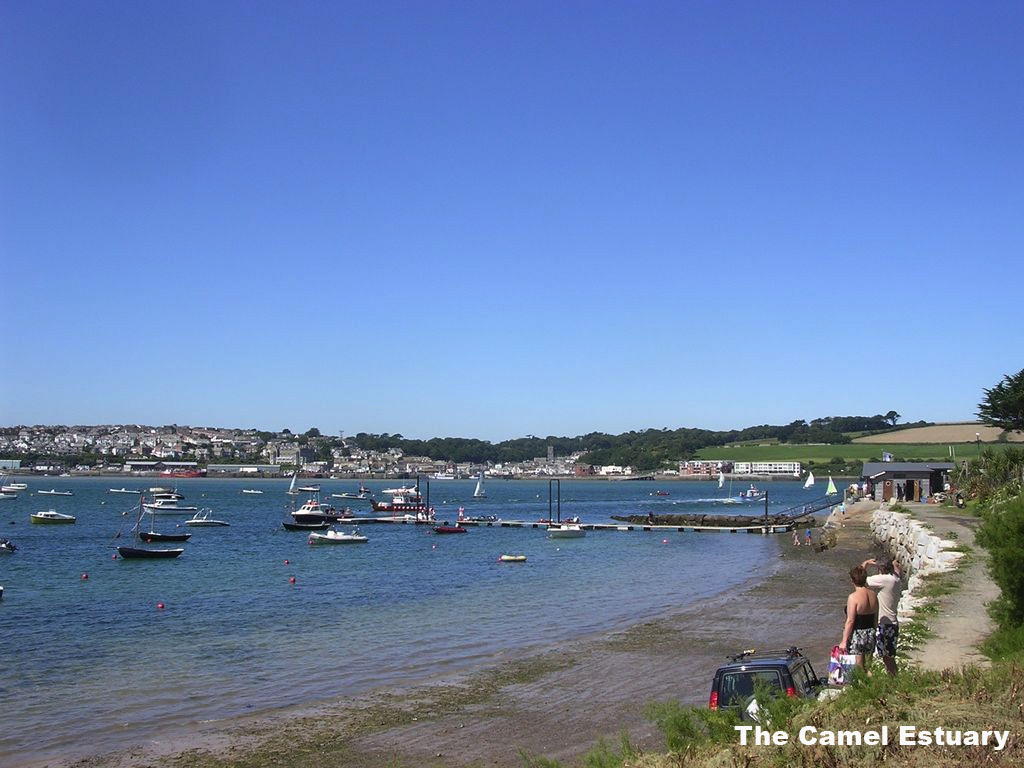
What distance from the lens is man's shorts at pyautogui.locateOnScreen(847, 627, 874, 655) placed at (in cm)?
1112

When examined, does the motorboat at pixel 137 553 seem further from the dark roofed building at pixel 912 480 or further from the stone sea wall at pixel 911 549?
the dark roofed building at pixel 912 480

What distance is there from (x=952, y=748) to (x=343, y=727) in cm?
1283

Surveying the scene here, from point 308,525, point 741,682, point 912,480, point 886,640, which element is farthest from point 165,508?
point 886,640

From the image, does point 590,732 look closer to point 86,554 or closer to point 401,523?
point 86,554

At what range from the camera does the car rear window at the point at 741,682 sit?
445 inches

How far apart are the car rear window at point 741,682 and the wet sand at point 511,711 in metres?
2.66

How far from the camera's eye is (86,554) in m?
56.9

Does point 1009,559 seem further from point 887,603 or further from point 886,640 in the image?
point 886,640

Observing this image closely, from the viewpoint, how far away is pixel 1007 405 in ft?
175

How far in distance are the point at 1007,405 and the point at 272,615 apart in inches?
1699

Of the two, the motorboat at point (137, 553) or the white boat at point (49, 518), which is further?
the white boat at point (49, 518)

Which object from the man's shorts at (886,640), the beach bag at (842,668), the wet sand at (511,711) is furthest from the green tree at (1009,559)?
the wet sand at (511,711)

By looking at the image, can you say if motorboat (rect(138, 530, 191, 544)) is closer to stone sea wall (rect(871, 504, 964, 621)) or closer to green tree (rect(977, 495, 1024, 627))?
stone sea wall (rect(871, 504, 964, 621))

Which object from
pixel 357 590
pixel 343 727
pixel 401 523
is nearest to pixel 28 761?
pixel 343 727
